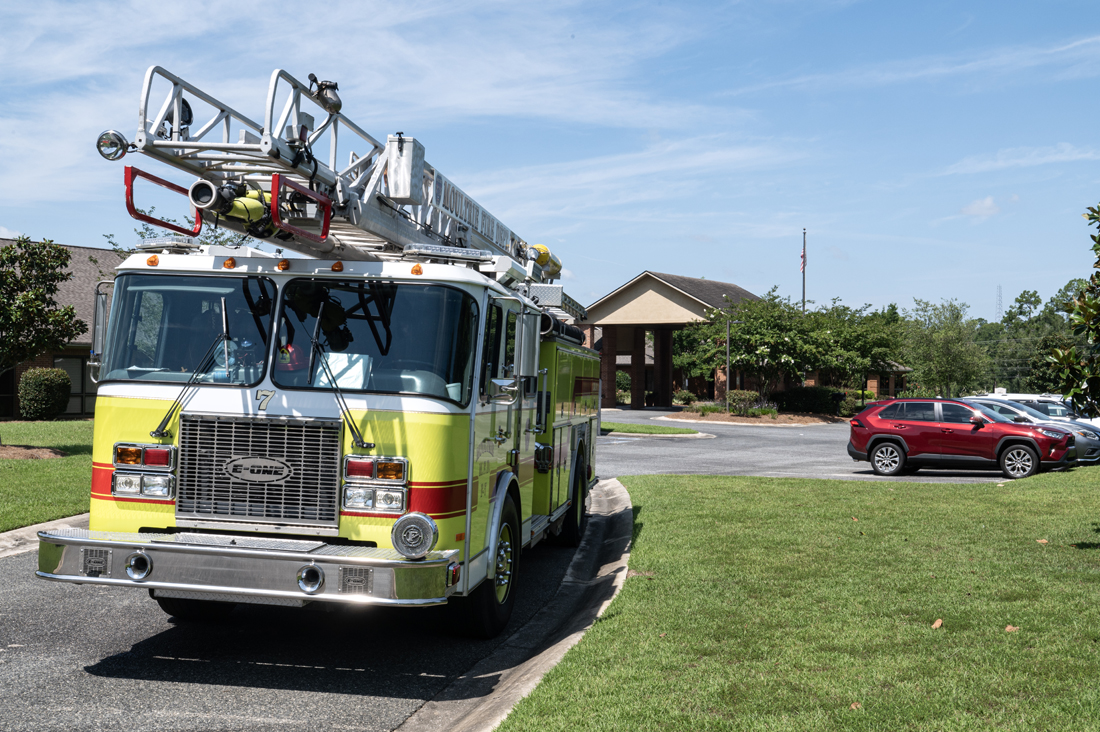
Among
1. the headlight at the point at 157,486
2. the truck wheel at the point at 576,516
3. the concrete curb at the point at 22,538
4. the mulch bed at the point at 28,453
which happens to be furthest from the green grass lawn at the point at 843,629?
the mulch bed at the point at 28,453

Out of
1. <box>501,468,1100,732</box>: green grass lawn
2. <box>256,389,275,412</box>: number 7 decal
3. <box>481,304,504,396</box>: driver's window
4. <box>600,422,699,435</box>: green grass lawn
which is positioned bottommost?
<box>501,468,1100,732</box>: green grass lawn

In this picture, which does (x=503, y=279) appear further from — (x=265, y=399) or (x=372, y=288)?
(x=265, y=399)

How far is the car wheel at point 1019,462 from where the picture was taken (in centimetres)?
Answer: 1848

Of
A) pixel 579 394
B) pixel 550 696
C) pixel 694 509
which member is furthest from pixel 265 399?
pixel 694 509

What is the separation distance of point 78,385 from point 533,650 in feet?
110

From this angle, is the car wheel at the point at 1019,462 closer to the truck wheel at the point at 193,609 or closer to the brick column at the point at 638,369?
the truck wheel at the point at 193,609

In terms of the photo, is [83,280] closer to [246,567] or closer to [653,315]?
[653,315]

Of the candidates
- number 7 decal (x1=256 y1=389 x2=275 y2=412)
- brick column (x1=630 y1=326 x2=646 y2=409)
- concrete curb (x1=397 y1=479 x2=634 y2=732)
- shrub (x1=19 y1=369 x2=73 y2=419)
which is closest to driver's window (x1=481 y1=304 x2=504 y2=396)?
number 7 decal (x1=256 y1=389 x2=275 y2=412)

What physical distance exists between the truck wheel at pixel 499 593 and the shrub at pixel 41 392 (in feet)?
92.6

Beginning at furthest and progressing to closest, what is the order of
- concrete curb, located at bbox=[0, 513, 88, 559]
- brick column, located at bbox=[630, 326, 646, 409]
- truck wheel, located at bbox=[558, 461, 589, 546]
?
brick column, located at bbox=[630, 326, 646, 409]
truck wheel, located at bbox=[558, 461, 589, 546]
concrete curb, located at bbox=[0, 513, 88, 559]

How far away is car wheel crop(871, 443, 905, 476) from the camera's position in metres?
19.5

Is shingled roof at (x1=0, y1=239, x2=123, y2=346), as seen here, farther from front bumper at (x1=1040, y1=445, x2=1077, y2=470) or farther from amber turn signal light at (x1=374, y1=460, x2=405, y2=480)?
amber turn signal light at (x1=374, y1=460, x2=405, y2=480)

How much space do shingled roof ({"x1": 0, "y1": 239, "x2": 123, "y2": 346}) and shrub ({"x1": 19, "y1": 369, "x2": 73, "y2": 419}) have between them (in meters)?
3.80

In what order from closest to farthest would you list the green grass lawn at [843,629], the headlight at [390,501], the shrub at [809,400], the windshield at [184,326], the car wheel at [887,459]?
the green grass lawn at [843,629]
the headlight at [390,501]
the windshield at [184,326]
the car wheel at [887,459]
the shrub at [809,400]
